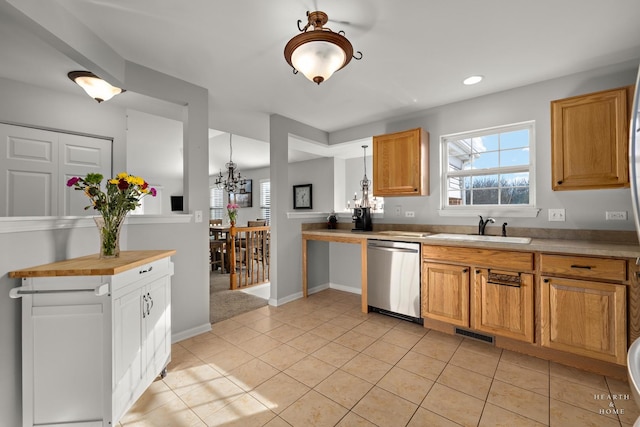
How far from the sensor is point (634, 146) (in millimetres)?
637

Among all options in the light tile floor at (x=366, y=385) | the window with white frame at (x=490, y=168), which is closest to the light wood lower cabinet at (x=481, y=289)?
the light tile floor at (x=366, y=385)

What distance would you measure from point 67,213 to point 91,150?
788 mm

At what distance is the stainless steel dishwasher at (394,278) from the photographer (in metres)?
2.93

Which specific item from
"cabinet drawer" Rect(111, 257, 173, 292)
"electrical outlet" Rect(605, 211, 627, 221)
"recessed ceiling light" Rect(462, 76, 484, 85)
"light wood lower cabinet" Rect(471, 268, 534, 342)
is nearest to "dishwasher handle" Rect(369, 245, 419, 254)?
"light wood lower cabinet" Rect(471, 268, 534, 342)

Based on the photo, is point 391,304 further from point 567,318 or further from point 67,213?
point 67,213

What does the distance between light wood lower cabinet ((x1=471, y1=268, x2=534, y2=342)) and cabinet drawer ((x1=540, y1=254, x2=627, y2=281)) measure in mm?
168

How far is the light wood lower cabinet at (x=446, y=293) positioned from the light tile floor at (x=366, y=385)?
213 mm

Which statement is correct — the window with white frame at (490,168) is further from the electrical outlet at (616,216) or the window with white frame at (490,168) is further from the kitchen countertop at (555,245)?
the kitchen countertop at (555,245)

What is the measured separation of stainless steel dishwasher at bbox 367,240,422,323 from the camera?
9.60 feet

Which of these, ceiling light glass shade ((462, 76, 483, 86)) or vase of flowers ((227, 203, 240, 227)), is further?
vase of flowers ((227, 203, 240, 227))

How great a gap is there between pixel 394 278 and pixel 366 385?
51.4 inches

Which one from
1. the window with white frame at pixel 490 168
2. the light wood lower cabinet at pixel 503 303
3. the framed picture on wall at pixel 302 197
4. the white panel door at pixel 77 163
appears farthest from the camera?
the framed picture on wall at pixel 302 197

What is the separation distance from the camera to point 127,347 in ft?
5.27

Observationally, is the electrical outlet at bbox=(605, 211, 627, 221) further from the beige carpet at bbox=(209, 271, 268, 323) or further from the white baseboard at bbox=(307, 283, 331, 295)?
the beige carpet at bbox=(209, 271, 268, 323)
